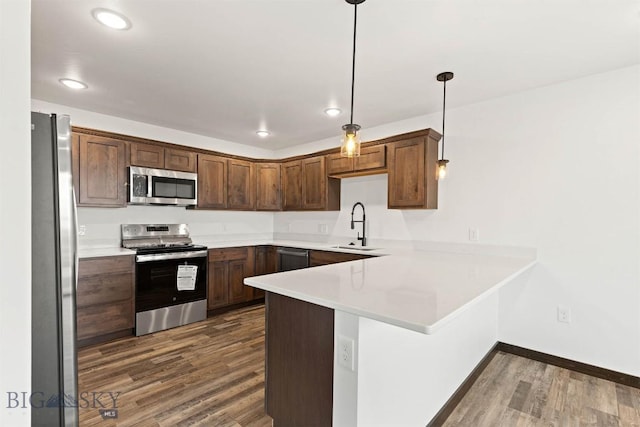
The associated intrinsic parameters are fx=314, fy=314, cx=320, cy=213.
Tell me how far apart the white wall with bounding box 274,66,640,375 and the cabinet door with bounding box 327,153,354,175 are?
3.68ft

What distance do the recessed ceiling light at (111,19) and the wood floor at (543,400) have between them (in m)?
3.13

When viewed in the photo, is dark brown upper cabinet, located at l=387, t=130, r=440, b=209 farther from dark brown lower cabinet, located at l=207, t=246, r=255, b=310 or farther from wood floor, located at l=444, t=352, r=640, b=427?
dark brown lower cabinet, located at l=207, t=246, r=255, b=310

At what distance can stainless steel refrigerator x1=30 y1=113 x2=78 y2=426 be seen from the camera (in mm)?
1340

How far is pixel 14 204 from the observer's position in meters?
0.72

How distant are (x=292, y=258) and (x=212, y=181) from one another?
1.48 meters

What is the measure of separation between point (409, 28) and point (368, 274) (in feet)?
5.06

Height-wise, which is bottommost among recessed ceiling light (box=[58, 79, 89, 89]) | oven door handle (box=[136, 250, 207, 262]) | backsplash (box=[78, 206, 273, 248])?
oven door handle (box=[136, 250, 207, 262])

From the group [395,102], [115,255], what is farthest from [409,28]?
[115,255]

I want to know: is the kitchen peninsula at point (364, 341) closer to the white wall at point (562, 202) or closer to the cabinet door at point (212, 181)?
the white wall at point (562, 202)

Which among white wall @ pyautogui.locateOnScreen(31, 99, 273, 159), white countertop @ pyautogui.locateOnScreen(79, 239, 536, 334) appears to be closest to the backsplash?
white wall @ pyautogui.locateOnScreen(31, 99, 273, 159)

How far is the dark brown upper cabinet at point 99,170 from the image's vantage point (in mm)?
3141

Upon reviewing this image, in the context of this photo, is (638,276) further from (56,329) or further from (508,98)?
(56,329)

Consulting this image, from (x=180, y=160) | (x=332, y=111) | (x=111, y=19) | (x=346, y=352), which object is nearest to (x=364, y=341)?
(x=346, y=352)

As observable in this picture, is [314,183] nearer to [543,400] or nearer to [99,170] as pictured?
[99,170]
